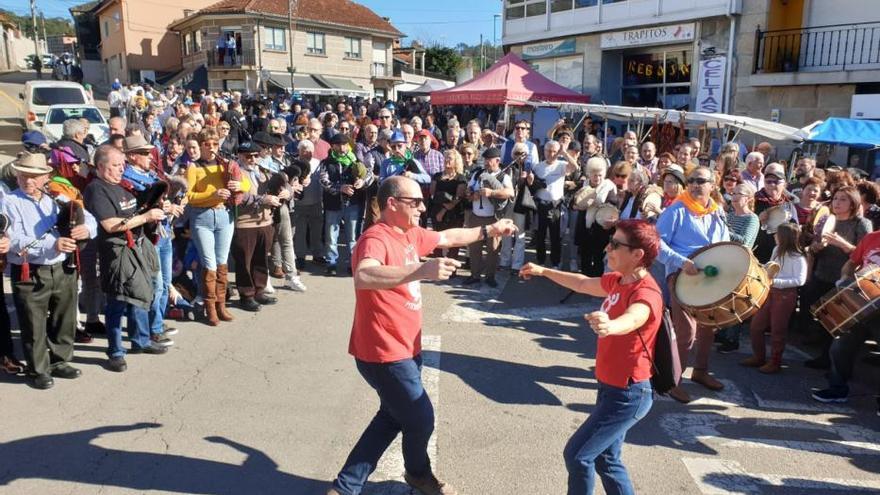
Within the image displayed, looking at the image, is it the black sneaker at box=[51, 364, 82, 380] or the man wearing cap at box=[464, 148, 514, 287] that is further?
the man wearing cap at box=[464, 148, 514, 287]

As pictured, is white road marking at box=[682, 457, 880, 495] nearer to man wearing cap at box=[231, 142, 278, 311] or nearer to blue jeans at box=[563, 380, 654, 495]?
blue jeans at box=[563, 380, 654, 495]

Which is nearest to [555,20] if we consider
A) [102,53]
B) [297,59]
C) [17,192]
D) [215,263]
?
[215,263]

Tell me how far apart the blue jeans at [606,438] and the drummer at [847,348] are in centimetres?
294

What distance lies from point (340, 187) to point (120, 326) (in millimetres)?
3670

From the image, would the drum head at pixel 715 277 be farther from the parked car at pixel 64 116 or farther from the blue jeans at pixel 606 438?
the parked car at pixel 64 116

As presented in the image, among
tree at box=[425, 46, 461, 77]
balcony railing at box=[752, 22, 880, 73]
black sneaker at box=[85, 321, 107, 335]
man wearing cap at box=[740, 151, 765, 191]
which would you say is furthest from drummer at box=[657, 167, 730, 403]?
tree at box=[425, 46, 461, 77]

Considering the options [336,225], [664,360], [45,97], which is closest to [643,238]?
[664,360]

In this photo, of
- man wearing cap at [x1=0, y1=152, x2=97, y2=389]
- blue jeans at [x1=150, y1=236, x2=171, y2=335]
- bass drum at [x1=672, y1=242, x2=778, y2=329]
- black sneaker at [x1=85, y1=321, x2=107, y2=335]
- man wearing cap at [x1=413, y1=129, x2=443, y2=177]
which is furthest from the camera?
man wearing cap at [x1=413, y1=129, x2=443, y2=177]

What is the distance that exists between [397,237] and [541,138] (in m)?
17.5

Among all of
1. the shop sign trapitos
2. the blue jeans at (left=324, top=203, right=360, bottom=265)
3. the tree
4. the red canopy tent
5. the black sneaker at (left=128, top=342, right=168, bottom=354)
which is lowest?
the black sneaker at (left=128, top=342, right=168, bottom=354)

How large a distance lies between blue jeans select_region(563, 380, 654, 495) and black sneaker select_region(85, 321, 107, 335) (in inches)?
198

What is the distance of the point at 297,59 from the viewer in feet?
140

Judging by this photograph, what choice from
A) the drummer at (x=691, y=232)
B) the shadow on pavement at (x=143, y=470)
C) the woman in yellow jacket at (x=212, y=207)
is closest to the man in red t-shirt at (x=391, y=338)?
the shadow on pavement at (x=143, y=470)

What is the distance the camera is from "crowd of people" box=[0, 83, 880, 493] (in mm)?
4762
